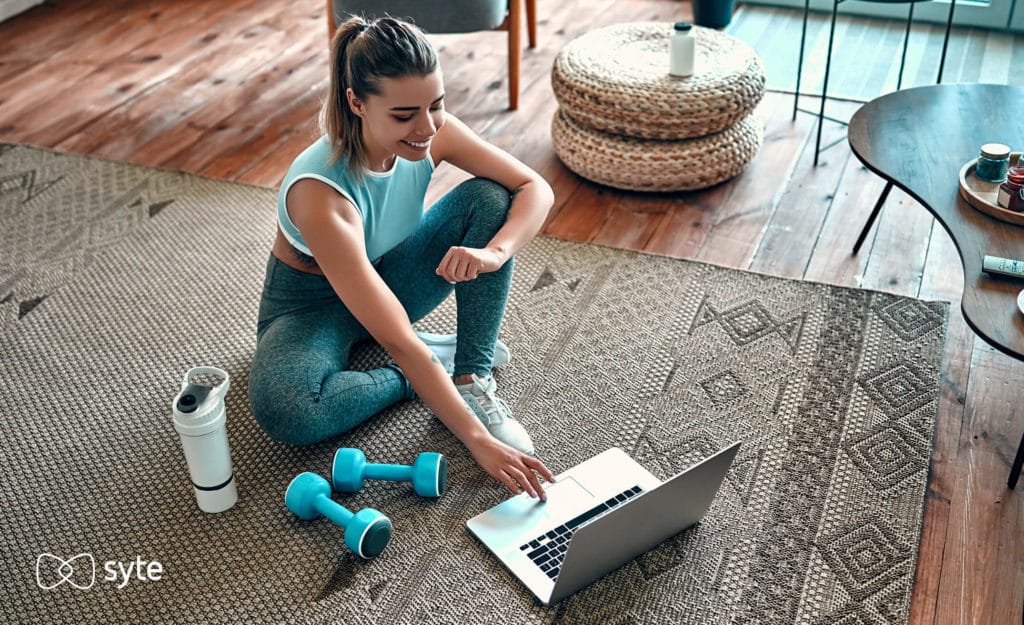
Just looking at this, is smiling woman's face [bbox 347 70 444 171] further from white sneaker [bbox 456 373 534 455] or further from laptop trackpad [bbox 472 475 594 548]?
laptop trackpad [bbox 472 475 594 548]

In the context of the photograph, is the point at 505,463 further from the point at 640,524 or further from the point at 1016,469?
the point at 1016,469

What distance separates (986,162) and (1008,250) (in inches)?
9.3

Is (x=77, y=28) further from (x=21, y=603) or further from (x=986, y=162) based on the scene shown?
(x=986, y=162)

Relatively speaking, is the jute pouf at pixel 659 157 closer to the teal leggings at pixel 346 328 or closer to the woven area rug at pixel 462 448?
the woven area rug at pixel 462 448

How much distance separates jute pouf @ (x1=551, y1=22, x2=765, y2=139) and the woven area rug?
0.36 meters

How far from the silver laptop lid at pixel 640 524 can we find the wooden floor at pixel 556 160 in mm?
344

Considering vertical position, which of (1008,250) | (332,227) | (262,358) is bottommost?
(262,358)

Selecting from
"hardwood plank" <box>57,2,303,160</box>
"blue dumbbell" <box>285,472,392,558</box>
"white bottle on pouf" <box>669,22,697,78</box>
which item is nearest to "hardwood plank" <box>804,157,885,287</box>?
"white bottle on pouf" <box>669,22,697,78</box>

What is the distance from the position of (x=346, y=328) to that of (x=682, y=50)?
1.16 m

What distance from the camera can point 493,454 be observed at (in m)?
1.54

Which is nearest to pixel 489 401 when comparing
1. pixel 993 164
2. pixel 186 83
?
pixel 993 164

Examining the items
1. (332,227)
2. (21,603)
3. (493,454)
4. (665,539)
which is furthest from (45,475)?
(665,539)

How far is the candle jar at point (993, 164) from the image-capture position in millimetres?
1858

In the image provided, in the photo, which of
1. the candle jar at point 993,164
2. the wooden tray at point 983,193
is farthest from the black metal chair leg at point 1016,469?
the candle jar at point 993,164
